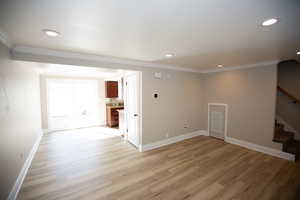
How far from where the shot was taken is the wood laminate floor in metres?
1.97

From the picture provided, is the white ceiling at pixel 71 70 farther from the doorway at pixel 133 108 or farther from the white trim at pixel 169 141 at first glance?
the white trim at pixel 169 141

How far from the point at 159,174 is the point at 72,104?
488 centimetres

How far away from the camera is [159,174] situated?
8.05 feet

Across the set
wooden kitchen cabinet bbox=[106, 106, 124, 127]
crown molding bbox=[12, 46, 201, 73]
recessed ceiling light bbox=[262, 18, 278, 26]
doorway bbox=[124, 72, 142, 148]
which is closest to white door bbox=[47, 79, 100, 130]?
wooden kitchen cabinet bbox=[106, 106, 124, 127]

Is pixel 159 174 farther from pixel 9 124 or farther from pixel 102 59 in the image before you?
pixel 102 59

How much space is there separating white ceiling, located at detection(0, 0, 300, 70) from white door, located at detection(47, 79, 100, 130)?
367cm

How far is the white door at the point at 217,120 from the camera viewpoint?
13.6ft

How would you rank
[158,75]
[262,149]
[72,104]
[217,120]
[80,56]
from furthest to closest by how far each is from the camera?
[72,104] → [217,120] → [158,75] → [262,149] → [80,56]

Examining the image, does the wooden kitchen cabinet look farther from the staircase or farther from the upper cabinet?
the staircase

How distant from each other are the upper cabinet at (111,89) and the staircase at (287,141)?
592cm

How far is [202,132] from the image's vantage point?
15.4 ft

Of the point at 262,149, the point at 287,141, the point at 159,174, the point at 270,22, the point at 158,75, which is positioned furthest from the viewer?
the point at 158,75

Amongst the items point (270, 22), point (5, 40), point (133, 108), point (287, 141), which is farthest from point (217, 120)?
point (5, 40)

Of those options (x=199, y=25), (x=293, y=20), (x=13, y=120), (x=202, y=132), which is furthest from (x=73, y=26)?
(x=202, y=132)
